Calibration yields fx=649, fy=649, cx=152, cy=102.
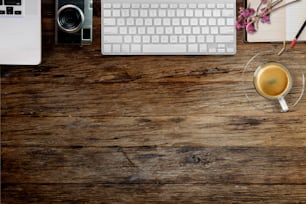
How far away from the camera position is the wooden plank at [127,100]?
5.01ft

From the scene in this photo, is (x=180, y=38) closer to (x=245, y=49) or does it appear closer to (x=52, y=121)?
(x=245, y=49)

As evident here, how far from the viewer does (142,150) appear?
5.02 feet

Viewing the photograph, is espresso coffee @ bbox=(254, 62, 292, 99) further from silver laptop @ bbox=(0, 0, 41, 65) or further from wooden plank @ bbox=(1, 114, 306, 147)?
silver laptop @ bbox=(0, 0, 41, 65)

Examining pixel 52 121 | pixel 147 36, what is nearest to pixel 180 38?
pixel 147 36

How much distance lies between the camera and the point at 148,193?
5.03ft

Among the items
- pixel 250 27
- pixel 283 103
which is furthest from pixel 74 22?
pixel 283 103

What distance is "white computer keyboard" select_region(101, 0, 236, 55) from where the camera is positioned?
1.52 metres

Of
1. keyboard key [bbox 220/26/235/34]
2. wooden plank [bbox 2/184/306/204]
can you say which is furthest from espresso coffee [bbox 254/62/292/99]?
wooden plank [bbox 2/184/306/204]

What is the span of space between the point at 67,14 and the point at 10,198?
45 cm

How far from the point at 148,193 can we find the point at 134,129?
155 millimetres

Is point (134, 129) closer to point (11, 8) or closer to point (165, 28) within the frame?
point (165, 28)

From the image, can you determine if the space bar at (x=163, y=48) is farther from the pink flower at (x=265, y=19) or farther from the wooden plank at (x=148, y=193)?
the wooden plank at (x=148, y=193)

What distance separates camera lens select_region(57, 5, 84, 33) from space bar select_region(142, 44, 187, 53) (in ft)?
0.53

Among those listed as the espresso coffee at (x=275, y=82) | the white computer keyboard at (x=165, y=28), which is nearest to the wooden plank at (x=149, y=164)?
the espresso coffee at (x=275, y=82)
